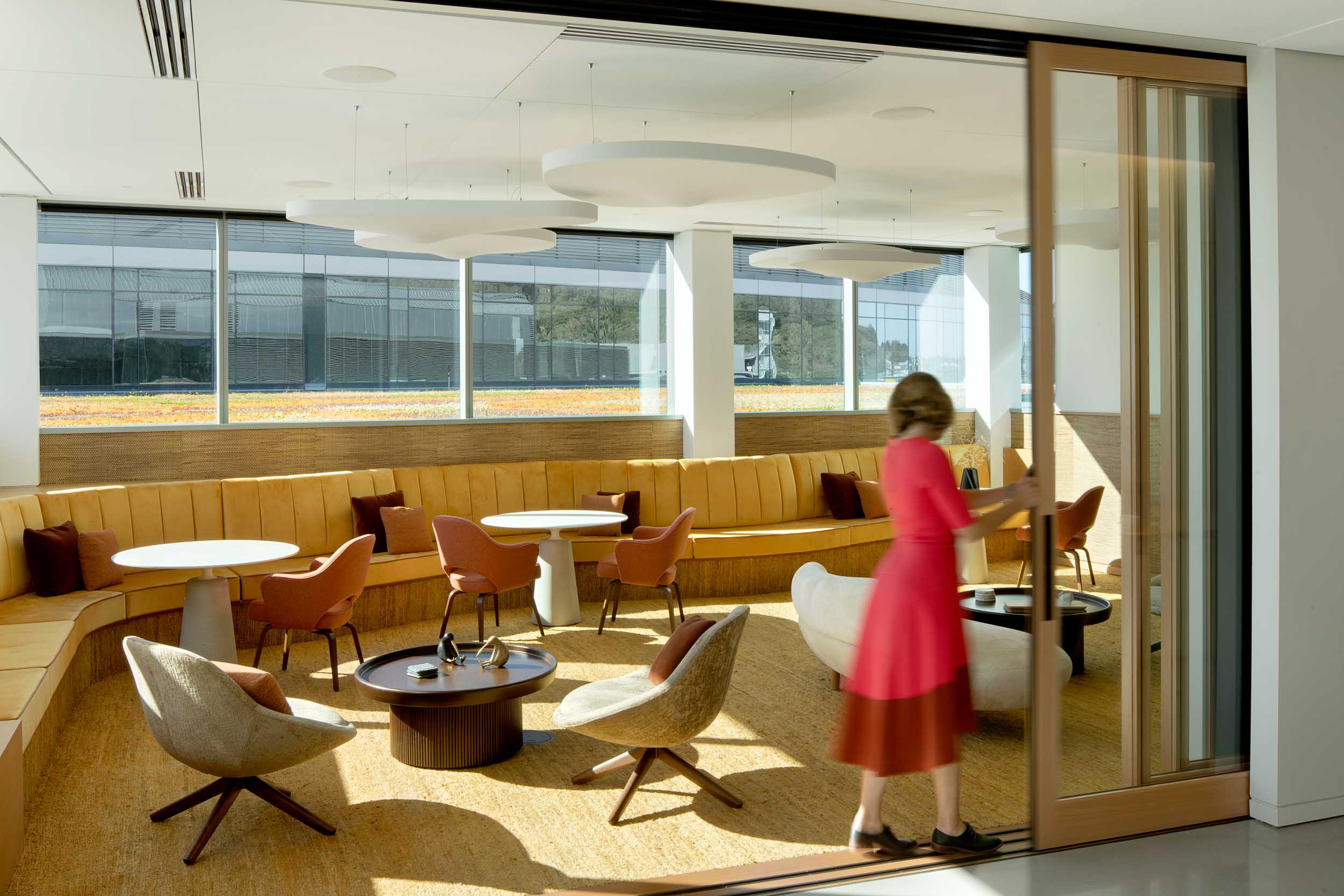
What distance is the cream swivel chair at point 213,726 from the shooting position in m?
3.87

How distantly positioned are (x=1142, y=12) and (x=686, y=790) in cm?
342

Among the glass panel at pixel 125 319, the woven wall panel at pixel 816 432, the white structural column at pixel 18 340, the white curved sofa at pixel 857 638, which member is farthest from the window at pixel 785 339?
the white structural column at pixel 18 340

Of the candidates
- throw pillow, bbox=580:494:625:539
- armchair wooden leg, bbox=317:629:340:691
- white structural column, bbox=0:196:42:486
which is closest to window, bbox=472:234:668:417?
throw pillow, bbox=580:494:625:539

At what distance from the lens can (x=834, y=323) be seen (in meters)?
11.8

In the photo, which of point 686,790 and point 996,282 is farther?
point 996,282

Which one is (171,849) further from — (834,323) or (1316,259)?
(834,323)

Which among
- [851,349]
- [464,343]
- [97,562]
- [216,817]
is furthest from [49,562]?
[851,349]

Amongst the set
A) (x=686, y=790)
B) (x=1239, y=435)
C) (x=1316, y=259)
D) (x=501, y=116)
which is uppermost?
(x=501, y=116)

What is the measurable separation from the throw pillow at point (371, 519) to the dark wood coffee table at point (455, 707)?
11.0 ft

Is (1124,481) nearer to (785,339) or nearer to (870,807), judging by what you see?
(870,807)

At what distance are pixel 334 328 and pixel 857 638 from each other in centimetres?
656

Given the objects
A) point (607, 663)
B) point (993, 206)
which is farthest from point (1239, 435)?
point (993, 206)

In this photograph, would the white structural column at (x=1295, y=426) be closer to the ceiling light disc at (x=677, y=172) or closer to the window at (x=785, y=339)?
the ceiling light disc at (x=677, y=172)

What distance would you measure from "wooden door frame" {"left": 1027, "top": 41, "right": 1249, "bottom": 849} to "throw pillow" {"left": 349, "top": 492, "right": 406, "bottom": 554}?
5733 millimetres
